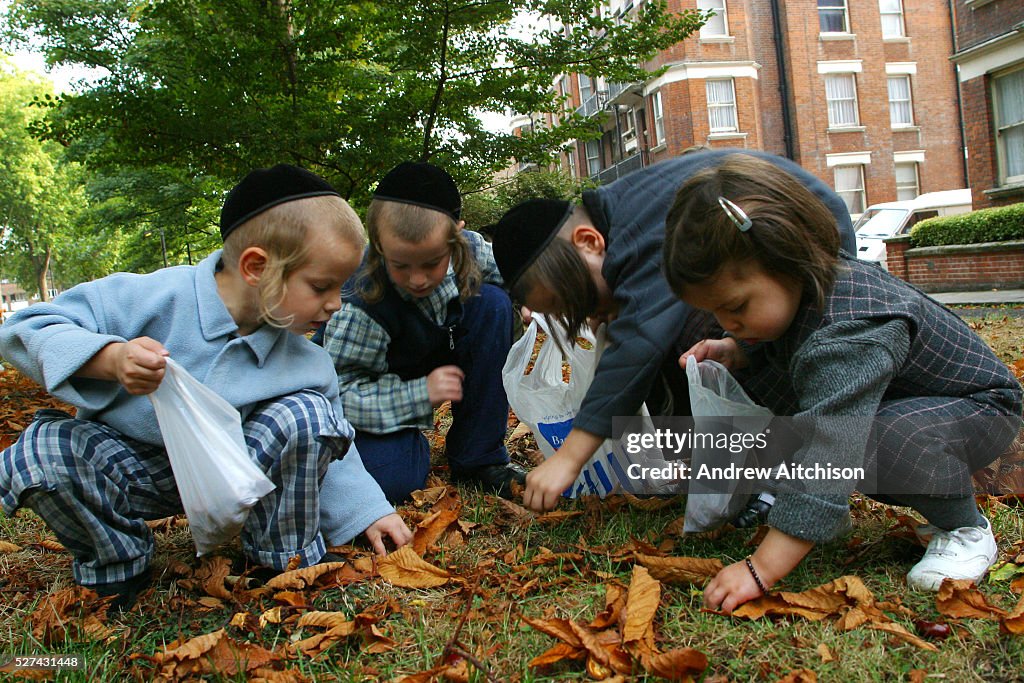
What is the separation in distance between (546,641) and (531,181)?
11.0 m

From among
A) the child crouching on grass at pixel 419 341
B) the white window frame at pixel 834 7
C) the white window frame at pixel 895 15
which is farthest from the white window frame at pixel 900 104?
the child crouching on grass at pixel 419 341

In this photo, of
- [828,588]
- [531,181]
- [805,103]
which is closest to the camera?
[828,588]

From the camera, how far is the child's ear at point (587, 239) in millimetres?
2189

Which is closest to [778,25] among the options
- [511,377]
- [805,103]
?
[805,103]

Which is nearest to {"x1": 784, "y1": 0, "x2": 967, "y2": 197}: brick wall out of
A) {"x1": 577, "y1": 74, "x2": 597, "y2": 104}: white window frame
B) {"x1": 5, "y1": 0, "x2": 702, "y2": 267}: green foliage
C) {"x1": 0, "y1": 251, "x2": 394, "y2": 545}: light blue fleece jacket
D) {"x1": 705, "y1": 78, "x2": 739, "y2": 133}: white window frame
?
{"x1": 705, "y1": 78, "x2": 739, "y2": 133}: white window frame

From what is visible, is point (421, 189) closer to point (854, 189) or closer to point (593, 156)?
point (854, 189)

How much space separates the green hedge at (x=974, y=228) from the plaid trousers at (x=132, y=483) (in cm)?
1126

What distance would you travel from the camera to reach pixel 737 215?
166 cm

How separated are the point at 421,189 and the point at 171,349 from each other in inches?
36.9

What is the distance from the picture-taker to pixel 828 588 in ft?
5.35

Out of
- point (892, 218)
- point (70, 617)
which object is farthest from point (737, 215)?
point (892, 218)

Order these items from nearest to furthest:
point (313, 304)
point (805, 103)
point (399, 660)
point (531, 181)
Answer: point (399, 660) → point (313, 304) → point (531, 181) → point (805, 103)

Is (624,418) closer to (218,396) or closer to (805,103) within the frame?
(218,396)

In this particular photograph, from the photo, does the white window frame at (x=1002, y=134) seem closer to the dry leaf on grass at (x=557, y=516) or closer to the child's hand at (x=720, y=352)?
the child's hand at (x=720, y=352)
